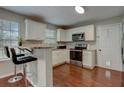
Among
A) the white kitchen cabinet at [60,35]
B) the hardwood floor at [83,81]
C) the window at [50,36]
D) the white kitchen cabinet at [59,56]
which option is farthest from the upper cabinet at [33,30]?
the hardwood floor at [83,81]

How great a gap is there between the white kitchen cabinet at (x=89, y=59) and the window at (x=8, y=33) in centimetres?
302

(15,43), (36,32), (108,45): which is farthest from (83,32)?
(15,43)

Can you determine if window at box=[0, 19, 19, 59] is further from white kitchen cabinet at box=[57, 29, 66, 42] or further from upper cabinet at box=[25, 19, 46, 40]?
white kitchen cabinet at box=[57, 29, 66, 42]

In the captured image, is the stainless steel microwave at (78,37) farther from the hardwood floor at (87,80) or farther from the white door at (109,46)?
the hardwood floor at (87,80)

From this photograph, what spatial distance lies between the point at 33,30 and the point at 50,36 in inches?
60.7

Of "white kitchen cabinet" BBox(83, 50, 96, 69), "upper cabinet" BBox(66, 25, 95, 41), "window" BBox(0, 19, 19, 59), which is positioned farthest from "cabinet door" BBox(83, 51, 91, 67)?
"window" BBox(0, 19, 19, 59)

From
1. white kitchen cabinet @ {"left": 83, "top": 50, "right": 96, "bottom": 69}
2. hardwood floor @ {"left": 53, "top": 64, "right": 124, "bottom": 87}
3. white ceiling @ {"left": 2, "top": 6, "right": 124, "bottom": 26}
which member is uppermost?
white ceiling @ {"left": 2, "top": 6, "right": 124, "bottom": 26}

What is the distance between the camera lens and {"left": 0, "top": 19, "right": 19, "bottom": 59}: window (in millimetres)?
3279

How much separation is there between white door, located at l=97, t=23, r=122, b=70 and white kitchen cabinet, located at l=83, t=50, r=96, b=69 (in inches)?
12.1

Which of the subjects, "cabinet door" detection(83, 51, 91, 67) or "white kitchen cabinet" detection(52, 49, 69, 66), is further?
"white kitchen cabinet" detection(52, 49, 69, 66)

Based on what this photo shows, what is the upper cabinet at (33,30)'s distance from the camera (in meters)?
3.71
